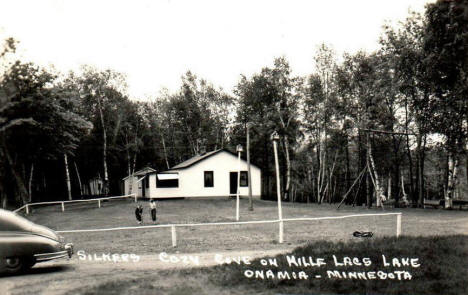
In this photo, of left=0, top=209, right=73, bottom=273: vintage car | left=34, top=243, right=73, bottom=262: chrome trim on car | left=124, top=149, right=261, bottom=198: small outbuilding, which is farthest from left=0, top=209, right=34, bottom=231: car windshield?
left=124, top=149, right=261, bottom=198: small outbuilding

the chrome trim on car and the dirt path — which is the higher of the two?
the chrome trim on car

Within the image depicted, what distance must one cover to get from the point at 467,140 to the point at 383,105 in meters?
13.1

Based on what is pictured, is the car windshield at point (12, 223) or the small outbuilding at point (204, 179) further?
the small outbuilding at point (204, 179)

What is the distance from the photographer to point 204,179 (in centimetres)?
4347

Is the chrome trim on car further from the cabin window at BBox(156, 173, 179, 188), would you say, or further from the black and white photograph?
the cabin window at BBox(156, 173, 179, 188)

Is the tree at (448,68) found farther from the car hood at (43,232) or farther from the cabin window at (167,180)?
the cabin window at (167,180)

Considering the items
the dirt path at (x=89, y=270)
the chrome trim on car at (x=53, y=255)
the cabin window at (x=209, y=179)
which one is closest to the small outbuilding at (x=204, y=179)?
the cabin window at (x=209, y=179)

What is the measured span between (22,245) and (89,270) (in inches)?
61.2

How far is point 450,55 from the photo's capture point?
22.5 m

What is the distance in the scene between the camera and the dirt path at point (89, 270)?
8.52m

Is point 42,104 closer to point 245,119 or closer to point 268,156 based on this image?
point 245,119

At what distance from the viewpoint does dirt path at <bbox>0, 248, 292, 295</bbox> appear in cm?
852

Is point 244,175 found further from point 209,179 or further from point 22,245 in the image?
point 22,245

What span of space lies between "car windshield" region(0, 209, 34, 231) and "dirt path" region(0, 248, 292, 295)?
3.40 ft
